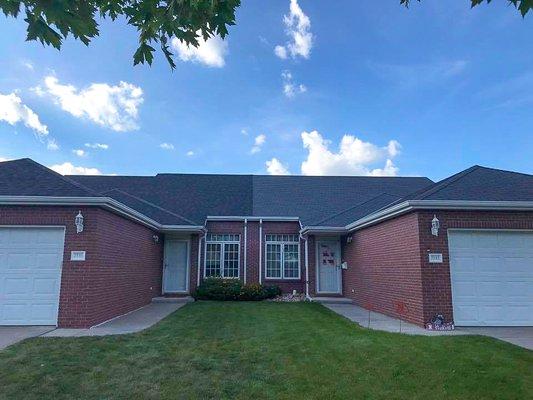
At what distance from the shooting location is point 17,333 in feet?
27.1

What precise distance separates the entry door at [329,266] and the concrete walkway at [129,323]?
644 centimetres

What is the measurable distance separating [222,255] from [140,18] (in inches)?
594

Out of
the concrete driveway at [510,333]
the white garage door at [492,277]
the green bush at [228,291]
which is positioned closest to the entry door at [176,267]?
the green bush at [228,291]

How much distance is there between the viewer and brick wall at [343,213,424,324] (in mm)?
9547

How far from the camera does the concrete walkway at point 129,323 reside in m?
8.48

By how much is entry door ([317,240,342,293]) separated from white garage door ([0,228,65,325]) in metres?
10.7

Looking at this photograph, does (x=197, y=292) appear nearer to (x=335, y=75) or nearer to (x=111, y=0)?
(x=335, y=75)

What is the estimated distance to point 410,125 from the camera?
16.8m

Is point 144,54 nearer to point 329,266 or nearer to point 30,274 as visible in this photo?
point 30,274

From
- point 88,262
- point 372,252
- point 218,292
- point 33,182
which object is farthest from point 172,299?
point 372,252

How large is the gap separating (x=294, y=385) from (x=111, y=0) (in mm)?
4874

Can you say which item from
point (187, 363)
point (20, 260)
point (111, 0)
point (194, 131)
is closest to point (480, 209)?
point (187, 363)

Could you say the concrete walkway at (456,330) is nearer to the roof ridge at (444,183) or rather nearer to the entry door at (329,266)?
the roof ridge at (444,183)

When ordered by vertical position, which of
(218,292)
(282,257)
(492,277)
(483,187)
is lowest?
(218,292)
